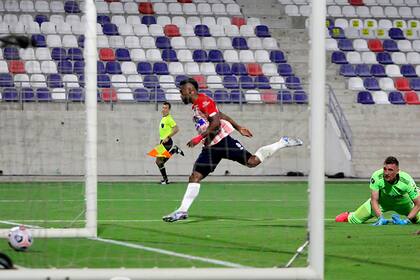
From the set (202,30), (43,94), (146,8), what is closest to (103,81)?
(43,94)

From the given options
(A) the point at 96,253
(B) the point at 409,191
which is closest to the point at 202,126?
(B) the point at 409,191

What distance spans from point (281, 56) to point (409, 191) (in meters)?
18.7

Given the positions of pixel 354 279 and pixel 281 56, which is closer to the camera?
pixel 354 279

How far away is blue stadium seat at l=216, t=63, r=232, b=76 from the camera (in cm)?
3278

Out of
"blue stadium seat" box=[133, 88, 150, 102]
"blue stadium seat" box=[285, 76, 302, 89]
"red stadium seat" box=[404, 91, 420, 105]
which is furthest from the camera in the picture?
"red stadium seat" box=[404, 91, 420, 105]

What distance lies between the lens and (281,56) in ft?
115

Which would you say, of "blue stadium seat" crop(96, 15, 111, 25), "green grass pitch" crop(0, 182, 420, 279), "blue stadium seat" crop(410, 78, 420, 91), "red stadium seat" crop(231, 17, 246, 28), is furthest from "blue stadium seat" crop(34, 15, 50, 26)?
"blue stadium seat" crop(410, 78, 420, 91)

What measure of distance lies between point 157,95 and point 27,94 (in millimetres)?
5056

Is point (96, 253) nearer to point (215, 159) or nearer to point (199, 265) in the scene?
point (199, 265)

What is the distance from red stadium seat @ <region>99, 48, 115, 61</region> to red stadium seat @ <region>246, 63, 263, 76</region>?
4204mm

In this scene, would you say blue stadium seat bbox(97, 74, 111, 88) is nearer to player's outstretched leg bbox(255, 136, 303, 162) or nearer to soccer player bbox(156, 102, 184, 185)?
soccer player bbox(156, 102, 184, 185)

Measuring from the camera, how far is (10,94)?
2555 cm

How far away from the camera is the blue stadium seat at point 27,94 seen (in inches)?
1078

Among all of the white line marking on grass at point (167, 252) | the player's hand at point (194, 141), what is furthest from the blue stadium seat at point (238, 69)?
the white line marking on grass at point (167, 252)
